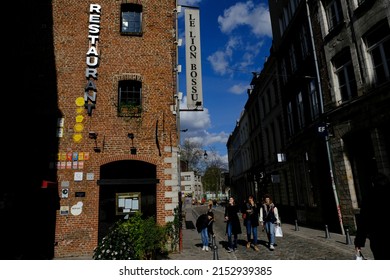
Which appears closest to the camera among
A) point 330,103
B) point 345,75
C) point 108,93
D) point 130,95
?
point 108,93

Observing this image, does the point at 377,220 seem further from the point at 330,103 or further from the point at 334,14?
the point at 334,14

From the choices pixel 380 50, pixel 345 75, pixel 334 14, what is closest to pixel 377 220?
pixel 380 50

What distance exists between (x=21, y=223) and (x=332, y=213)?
13.3 meters

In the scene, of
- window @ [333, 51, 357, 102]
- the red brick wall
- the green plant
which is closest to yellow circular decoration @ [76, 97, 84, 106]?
the red brick wall

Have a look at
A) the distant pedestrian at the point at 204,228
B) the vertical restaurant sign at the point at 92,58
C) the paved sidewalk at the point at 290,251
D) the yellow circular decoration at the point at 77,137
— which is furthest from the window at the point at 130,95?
the paved sidewalk at the point at 290,251

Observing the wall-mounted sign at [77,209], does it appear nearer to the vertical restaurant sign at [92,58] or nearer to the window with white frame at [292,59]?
the vertical restaurant sign at [92,58]

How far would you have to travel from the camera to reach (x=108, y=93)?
1091cm

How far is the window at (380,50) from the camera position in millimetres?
10117

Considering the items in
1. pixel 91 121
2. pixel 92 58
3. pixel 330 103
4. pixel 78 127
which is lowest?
pixel 78 127

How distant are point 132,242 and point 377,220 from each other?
563cm

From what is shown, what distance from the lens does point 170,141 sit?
1089 cm

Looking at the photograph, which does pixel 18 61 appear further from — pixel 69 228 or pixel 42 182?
pixel 69 228
